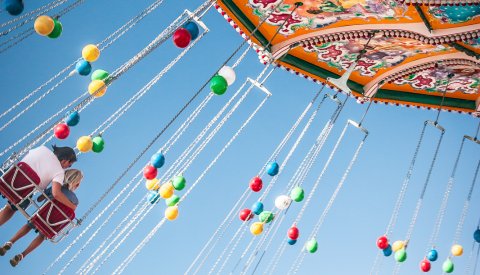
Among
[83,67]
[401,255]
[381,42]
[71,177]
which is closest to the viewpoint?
[71,177]

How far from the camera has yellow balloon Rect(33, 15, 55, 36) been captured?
4.69m

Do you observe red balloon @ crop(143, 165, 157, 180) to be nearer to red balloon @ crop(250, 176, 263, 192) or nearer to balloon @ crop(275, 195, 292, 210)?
red balloon @ crop(250, 176, 263, 192)

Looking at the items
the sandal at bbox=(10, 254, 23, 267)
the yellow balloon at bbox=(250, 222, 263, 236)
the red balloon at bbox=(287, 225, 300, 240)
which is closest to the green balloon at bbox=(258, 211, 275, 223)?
the yellow balloon at bbox=(250, 222, 263, 236)

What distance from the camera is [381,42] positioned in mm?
7152

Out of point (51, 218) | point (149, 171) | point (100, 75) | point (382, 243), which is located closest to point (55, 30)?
point (100, 75)

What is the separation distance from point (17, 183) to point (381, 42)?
428 centimetres

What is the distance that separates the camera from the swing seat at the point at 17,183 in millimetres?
4656

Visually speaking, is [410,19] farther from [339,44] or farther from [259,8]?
[259,8]

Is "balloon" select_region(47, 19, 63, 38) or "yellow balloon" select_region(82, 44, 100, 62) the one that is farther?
"yellow balloon" select_region(82, 44, 100, 62)

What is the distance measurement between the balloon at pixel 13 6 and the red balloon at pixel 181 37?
57.5 inches

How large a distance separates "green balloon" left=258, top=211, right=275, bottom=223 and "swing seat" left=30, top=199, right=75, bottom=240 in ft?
9.57

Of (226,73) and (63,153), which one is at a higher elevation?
(226,73)

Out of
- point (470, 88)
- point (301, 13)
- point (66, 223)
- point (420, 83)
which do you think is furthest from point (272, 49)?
point (66, 223)

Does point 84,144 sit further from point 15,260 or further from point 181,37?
point 181,37
